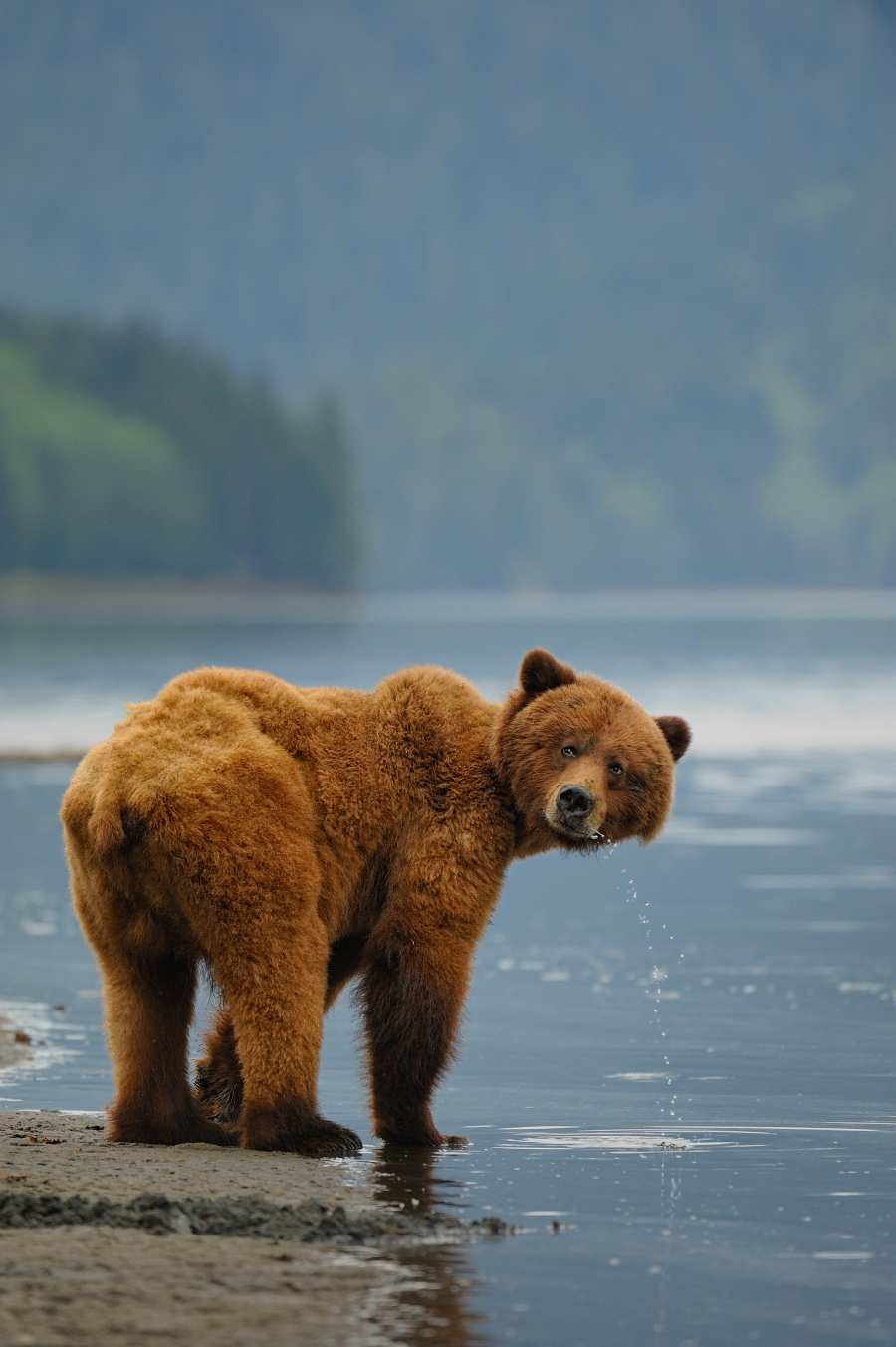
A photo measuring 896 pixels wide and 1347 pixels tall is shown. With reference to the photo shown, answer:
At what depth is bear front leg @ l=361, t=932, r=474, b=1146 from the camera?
25.8ft

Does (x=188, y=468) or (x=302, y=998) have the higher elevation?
(x=188, y=468)

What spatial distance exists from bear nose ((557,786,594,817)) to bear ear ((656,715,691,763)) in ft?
1.99

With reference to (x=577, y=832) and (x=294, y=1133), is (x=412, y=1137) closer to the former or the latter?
(x=294, y=1133)

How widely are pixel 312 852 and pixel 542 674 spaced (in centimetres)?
111

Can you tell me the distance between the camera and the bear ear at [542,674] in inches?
320

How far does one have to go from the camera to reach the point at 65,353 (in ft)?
582

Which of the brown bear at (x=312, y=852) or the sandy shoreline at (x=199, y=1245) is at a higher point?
the brown bear at (x=312, y=852)

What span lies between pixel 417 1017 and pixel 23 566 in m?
139

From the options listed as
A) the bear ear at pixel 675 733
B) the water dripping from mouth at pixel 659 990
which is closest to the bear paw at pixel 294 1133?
the water dripping from mouth at pixel 659 990

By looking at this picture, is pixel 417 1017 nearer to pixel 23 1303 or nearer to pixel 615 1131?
pixel 615 1131

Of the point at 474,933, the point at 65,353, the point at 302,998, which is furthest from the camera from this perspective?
the point at 65,353

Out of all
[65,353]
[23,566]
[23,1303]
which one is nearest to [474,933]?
[23,1303]

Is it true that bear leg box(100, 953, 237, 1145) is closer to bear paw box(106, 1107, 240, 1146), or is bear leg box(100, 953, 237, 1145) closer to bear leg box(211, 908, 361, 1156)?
bear paw box(106, 1107, 240, 1146)

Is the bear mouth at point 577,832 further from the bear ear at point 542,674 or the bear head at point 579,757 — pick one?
the bear ear at point 542,674
